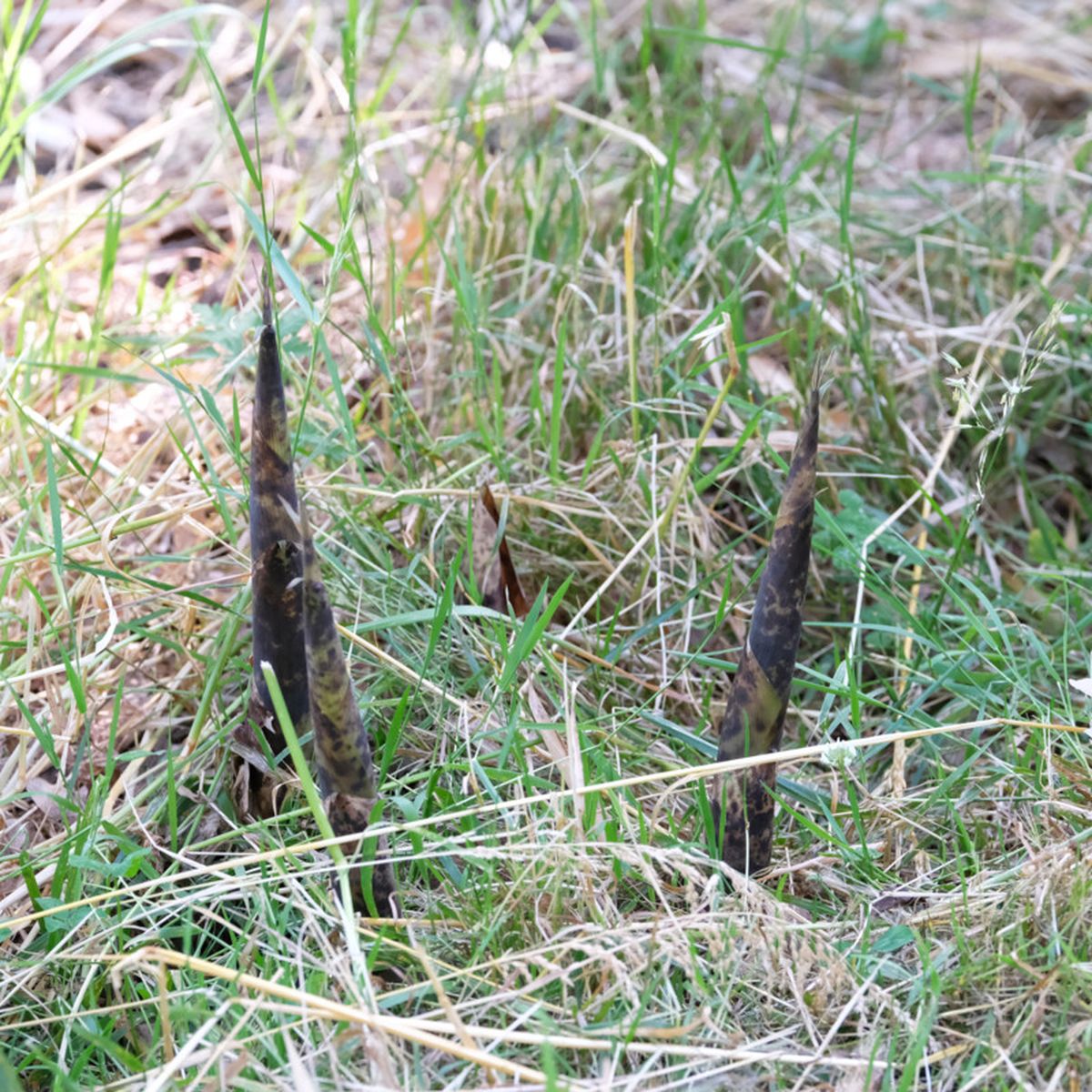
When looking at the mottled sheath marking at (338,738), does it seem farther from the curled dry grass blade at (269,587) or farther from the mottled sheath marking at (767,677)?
the mottled sheath marking at (767,677)

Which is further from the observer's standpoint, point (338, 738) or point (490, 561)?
point (490, 561)

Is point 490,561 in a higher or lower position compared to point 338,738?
lower

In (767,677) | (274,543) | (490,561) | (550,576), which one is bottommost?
(550,576)

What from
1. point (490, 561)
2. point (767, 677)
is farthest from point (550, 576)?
point (767, 677)

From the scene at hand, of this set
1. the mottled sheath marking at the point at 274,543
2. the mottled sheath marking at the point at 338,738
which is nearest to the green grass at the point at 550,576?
the mottled sheath marking at the point at 338,738

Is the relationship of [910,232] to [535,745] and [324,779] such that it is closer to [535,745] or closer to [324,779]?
[535,745]

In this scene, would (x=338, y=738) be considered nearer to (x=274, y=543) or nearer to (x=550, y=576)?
(x=274, y=543)

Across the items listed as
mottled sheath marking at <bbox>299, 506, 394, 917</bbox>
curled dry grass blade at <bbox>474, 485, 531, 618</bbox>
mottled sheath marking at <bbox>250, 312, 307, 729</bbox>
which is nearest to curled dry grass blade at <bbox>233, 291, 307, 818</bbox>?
mottled sheath marking at <bbox>250, 312, 307, 729</bbox>

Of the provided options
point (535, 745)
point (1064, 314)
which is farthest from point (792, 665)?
point (1064, 314)
